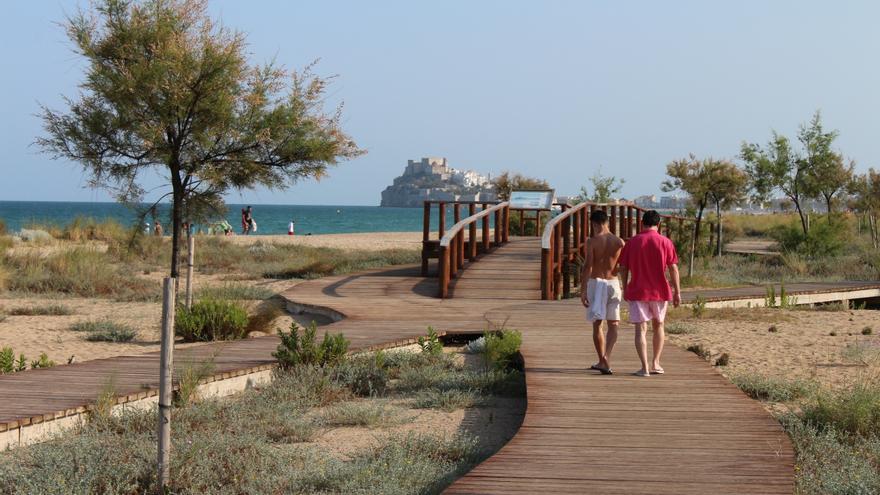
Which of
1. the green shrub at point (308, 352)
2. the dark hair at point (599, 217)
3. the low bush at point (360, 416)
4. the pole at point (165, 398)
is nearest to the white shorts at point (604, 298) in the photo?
the dark hair at point (599, 217)

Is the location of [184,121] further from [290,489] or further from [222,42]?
[290,489]

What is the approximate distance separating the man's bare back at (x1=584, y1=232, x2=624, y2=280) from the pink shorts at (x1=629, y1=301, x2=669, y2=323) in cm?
40

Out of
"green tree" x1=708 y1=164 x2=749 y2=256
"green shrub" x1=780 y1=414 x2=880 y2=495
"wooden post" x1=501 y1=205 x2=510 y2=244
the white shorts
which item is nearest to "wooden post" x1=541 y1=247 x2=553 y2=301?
"wooden post" x1=501 y1=205 x2=510 y2=244

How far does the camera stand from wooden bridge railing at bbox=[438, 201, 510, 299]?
51.1ft

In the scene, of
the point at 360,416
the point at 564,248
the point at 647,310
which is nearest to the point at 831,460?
the point at 647,310

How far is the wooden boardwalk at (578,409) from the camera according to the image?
219 inches

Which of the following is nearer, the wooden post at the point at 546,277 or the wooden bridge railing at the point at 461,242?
the wooden post at the point at 546,277

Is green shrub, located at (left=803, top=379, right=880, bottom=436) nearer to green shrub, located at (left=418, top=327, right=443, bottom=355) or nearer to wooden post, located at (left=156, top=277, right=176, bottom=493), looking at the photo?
green shrub, located at (left=418, top=327, right=443, bottom=355)

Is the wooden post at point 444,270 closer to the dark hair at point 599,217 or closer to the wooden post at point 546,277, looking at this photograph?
the wooden post at point 546,277

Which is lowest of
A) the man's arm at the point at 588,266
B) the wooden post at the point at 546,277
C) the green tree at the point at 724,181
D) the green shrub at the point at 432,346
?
the green shrub at the point at 432,346

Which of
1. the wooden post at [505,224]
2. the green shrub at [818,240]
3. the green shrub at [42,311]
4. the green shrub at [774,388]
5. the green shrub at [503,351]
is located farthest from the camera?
the green shrub at [818,240]

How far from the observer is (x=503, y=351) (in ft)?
32.1

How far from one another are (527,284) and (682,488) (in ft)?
35.0

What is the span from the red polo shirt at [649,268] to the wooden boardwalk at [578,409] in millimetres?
742
